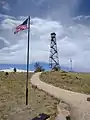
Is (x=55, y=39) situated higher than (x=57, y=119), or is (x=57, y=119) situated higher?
(x=55, y=39)

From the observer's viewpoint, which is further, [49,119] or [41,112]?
[41,112]

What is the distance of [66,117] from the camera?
1877cm

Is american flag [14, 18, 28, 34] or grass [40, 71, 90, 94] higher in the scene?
american flag [14, 18, 28, 34]

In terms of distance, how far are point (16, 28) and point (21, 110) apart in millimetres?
7863

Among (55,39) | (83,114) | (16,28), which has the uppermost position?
(55,39)

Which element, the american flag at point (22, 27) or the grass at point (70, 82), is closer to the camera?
the american flag at point (22, 27)

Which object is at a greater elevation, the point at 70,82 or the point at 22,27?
the point at 22,27

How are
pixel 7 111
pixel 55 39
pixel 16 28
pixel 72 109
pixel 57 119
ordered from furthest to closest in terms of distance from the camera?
1. pixel 55 39
2. pixel 16 28
3. pixel 72 109
4. pixel 7 111
5. pixel 57 119

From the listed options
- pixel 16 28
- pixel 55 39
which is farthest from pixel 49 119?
pixel 55 39

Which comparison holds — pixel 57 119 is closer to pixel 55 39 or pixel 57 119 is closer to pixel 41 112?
pixel 41 112

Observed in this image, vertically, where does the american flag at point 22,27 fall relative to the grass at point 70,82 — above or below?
above

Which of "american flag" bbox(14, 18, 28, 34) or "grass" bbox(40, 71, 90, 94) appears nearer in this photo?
"american flag" bbox(14, 18, 28, 34)

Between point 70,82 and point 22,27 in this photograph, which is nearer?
point 22,27

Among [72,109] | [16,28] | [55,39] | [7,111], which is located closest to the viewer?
[7,111]
